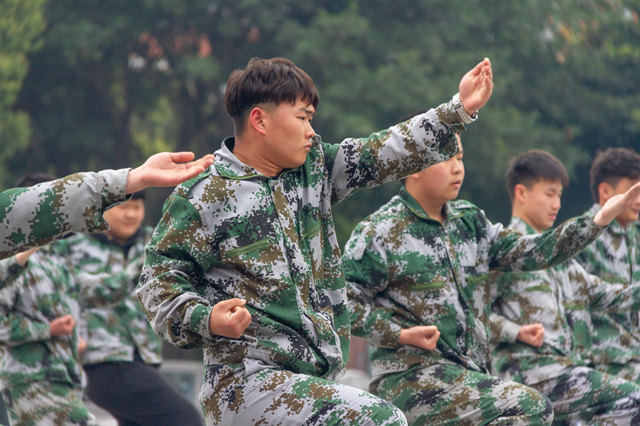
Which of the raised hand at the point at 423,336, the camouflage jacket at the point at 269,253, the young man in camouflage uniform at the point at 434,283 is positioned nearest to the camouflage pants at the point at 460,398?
the young man in camouflage uniform at the point at 434,283

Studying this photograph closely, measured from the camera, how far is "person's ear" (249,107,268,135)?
4.27m

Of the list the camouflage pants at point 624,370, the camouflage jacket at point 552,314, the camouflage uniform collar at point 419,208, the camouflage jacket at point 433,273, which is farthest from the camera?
the camouflage pants at point 624,370

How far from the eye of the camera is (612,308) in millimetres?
6758

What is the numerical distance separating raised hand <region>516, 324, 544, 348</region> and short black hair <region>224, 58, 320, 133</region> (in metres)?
2.22

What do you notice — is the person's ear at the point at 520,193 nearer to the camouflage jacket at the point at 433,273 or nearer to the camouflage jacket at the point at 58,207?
the camouflage jacket at the point at 433,273

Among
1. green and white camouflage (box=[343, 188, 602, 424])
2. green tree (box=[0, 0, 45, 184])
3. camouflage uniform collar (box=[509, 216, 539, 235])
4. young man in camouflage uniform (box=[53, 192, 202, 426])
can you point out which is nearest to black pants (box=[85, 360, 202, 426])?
young man in camouflage uniform (box=[53, 192, 202, 426])

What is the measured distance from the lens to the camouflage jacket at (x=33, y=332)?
6.38 metres

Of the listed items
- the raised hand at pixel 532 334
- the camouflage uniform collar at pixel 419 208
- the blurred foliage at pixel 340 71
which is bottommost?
the raised hand at pixel 532 334

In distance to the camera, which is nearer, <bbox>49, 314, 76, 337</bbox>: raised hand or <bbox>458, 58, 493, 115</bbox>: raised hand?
<bbox>458, 58, 493, 115</bbox>: raised hand

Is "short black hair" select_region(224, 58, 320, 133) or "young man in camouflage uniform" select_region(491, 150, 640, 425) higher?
"short black hair" select_region(224, 58, 320, 133)

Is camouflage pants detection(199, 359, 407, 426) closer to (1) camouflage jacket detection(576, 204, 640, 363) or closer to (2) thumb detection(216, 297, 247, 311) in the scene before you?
(2) thumb detection(216, 297, 247, 311)

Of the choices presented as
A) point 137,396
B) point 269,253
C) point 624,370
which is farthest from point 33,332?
point 624,370

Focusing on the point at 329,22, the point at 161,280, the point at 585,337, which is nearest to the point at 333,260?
the point at 161,280

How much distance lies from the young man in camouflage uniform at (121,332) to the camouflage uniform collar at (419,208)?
204 cm
